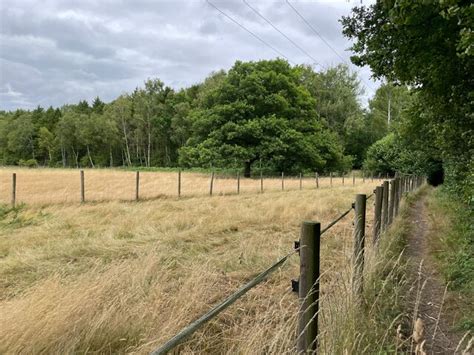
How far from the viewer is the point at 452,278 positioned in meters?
5.03

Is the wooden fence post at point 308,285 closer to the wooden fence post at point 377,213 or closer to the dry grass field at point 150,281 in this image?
the dry grass field at point 150,281

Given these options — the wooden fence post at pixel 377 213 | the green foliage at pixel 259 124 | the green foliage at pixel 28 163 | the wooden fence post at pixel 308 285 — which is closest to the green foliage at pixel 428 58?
the wooden fence post at pixel 377 213

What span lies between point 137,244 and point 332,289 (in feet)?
15.6

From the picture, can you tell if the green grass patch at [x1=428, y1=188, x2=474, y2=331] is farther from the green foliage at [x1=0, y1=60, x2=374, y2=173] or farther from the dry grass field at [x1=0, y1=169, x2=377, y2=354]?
the green foliage at [x1=0, y1=60, x2=374, y2=173]

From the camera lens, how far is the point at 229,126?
3462 cm

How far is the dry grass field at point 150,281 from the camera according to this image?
2684mm

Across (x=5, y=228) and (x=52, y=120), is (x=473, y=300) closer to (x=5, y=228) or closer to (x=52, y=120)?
(x=5, y=228)

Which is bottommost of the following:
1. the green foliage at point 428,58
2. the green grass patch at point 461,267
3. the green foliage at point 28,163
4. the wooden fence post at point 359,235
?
the green foliage at point 28,163

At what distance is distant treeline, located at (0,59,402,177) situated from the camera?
35719 millimetres

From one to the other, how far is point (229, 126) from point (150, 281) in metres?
30.8

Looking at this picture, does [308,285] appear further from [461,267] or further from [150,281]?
[461,267]

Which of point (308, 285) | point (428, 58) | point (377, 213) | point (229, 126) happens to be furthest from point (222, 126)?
point (308, 285)

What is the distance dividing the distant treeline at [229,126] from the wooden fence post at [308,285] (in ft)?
104

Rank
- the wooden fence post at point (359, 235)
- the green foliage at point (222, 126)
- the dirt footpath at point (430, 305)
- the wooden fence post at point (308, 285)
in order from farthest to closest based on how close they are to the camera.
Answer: the green foliage at point (222, 126) < the wooden fence post at point (359, 235) < the dirt footpath at point (430, 305) < the wooden fence post at point (308, 285)
